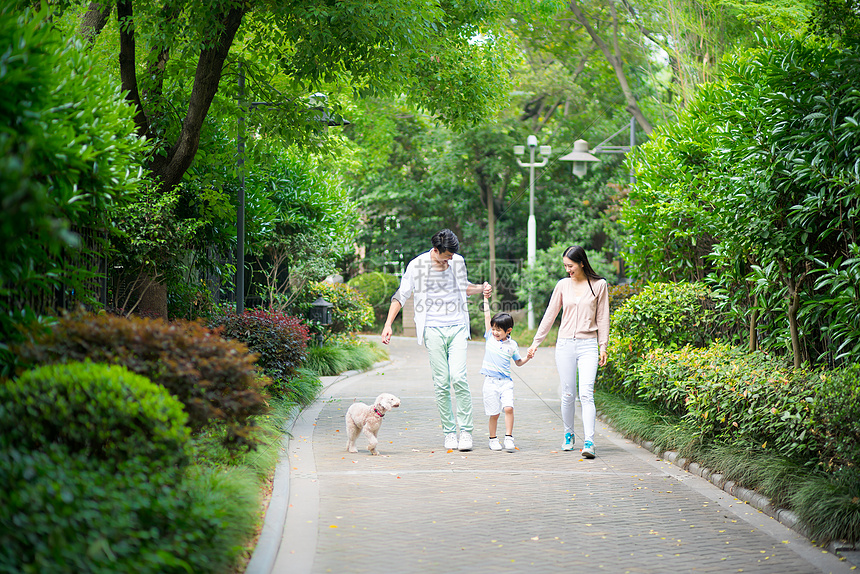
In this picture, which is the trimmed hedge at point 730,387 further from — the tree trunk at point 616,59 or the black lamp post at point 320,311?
the tree trunk at point 616,59

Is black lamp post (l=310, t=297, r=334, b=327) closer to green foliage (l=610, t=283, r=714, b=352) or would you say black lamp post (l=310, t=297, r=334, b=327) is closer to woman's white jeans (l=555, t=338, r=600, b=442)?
green foliage (l=610, t=283, r=714, b=352)

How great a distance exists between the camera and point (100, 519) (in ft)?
10.9

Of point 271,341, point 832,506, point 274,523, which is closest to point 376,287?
point 271,341

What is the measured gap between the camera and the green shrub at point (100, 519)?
10.0 ft

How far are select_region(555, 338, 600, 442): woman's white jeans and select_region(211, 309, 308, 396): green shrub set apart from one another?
3618mm

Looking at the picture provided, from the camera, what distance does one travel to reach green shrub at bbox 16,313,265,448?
4.52 meters

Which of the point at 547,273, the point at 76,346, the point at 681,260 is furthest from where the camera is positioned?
the point at 547,273

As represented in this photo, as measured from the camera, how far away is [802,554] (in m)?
5.14

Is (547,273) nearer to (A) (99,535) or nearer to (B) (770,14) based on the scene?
(B) (770,14)

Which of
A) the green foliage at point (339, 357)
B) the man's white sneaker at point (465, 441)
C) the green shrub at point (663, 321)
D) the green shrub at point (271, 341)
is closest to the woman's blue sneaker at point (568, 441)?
the man's white sneaker at point (465, 441)

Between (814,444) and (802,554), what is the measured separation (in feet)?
3.84

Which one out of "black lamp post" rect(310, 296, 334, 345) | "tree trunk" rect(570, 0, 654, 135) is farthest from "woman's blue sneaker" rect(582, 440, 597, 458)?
"tree trunk" rect(570, 0, 654, 135)

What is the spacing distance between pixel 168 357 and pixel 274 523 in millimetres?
1546

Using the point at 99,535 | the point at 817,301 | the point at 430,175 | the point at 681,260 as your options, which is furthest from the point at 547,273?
the point at 99,535
